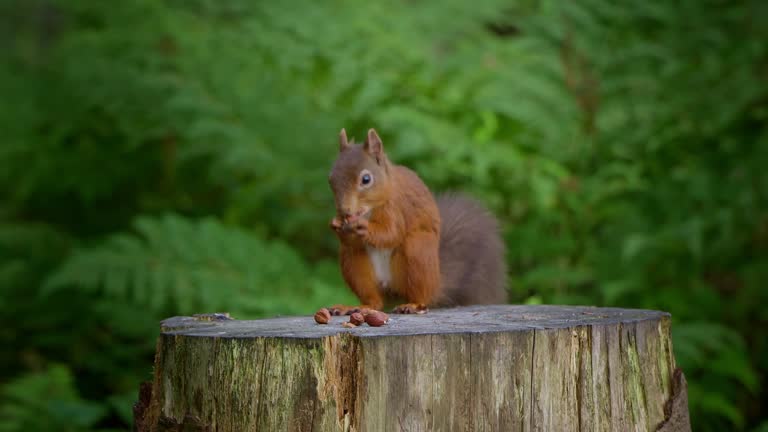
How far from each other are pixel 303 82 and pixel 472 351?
3030 millimetres

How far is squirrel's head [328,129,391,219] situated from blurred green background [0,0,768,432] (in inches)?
45.3

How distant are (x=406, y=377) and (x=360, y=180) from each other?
683mm

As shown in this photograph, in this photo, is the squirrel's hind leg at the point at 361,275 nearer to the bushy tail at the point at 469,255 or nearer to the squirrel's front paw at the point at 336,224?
the squirrel's front paw at the point at 336,224

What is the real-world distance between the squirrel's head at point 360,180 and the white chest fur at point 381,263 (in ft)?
0.41

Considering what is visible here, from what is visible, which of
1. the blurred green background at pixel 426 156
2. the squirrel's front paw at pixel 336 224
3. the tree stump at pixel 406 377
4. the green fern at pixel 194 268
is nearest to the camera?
the tree stump at pixel 406 377

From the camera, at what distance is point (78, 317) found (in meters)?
5.18

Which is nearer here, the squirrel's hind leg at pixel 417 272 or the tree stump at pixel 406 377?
the tree stump at pixel 406 377

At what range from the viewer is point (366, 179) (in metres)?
2.34

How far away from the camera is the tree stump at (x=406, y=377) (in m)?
1.79

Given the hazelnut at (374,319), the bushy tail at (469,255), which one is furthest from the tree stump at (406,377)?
the bushy tail at (469,255)

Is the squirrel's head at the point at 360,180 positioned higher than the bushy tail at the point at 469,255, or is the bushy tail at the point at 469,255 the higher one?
the squirrel's head at the point at 360,180

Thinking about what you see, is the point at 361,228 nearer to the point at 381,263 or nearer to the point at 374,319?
the point at 381,263

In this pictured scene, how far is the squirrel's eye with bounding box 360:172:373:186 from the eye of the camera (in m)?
2.34

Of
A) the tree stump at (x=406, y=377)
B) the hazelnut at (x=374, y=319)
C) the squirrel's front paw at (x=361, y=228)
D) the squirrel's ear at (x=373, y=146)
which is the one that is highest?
the squirrel's ear at (x=373, y=146)
